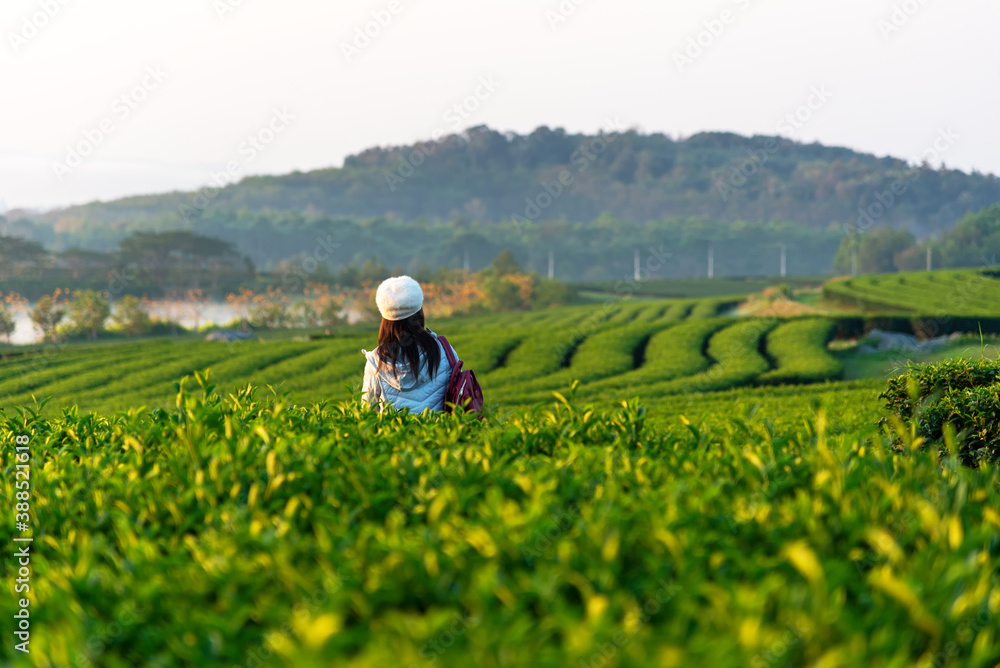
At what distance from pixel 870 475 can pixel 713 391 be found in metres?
13.8

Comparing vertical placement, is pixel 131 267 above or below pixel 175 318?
above

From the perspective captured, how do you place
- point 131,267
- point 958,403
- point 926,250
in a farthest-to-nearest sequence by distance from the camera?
point 926,250 → point 131,267 → point 958,403

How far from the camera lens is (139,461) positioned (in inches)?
117

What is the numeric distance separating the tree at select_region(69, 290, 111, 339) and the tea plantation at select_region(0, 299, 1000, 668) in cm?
3332

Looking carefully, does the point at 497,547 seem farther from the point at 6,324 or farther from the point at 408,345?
the point at 6,324

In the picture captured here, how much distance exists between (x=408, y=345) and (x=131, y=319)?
112 feet

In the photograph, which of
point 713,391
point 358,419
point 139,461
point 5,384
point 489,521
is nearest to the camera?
point 489,521

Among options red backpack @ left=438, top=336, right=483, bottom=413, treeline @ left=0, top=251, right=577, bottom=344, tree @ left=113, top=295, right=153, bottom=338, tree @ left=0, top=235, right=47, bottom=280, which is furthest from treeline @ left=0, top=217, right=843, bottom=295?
red backpack @ left=438, top=336, right=483, bottom=413

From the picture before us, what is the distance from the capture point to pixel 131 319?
34.9 meters

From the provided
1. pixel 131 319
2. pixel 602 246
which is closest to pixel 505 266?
pixel 131 319

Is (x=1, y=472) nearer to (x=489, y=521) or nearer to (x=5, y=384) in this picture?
(x=489, y=521)

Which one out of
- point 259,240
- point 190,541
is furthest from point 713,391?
point 259,240

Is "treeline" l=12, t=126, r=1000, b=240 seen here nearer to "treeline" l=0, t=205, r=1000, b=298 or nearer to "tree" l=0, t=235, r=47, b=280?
"treeline" l=0, t=205, r=1000, b=298

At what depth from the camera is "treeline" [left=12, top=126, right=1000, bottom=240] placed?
144 meters
